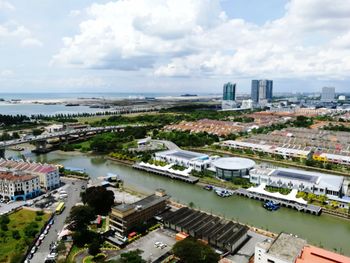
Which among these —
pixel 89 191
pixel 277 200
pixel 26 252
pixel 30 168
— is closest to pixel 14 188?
pixel 30 168

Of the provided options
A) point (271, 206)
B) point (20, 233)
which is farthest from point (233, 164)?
point (20, 233)

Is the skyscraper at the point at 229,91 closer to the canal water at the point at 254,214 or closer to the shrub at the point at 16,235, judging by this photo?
the canal water at the point at 254,214

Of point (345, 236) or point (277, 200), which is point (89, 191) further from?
point (345, 236)

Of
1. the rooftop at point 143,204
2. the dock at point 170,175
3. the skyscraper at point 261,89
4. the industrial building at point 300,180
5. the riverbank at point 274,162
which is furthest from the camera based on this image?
the skyscraper at point 261,89

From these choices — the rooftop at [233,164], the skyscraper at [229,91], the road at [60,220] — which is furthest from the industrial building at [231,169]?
the skyscraper at [229,91]

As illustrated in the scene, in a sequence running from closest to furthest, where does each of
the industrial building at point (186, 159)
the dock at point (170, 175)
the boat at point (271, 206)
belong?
the boat at point (271, 206) < the dock at point (170, 175) < the industrial building at point (186, 159)

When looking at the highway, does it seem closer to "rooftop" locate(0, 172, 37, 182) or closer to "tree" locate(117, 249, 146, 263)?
"rooftop" locate(0, 172, 37, 182)

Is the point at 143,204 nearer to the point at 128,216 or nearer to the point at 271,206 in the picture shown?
the point at 128,216
